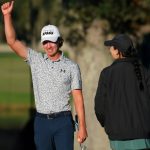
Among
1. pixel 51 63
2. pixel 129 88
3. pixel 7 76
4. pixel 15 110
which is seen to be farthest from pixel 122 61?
pixel 7 76

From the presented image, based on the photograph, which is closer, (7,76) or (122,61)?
(122,61)

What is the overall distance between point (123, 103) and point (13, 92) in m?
32.1

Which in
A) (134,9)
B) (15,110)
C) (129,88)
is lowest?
(15,110)

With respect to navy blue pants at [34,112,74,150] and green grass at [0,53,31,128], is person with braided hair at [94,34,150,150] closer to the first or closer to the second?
navy blue pants at [34,112,74,150]

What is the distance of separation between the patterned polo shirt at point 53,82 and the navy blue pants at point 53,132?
0.09 metres

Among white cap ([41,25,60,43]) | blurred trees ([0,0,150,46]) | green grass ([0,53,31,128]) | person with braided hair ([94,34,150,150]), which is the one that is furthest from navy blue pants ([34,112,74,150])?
green grass ([0,53,31,128])

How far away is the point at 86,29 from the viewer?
11484 millimetres

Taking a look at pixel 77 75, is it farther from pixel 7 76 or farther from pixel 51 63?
pixel 7 76

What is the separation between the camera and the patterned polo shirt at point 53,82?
6988 mm

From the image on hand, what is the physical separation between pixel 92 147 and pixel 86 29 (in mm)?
1743

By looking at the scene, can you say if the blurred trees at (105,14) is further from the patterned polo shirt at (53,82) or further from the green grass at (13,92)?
the green grass at (13,92)

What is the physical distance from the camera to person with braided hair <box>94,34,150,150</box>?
22.0 feet

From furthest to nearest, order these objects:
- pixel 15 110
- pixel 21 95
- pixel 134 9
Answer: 1. pixel 21 95
2. pixel 15 110
3. pixel 134 9

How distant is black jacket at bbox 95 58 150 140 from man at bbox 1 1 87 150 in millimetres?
359
